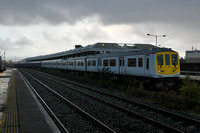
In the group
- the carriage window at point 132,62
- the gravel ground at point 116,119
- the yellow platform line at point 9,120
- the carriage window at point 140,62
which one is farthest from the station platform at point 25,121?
the carriage window at point 132,62

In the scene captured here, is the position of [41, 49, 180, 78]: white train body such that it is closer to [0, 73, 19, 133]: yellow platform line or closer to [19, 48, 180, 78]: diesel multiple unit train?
[19, 48, 180, 78]: diesel multiple unit train

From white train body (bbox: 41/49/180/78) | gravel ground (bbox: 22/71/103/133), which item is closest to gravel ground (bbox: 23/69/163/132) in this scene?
gravel ground (bbox: 22/71/103/133)

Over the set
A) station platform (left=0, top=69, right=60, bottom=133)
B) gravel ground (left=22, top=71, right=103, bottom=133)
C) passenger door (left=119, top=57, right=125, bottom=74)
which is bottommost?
gravel ground (left=22, top=71, right=103, bottom=133)

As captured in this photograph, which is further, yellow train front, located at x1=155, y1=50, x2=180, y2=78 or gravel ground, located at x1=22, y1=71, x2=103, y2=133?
yellow train front, located at x1=155, y1=50, x2=180, y2=78

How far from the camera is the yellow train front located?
13406 mm

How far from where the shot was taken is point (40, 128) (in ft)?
20.5

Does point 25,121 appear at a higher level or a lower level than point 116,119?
higher

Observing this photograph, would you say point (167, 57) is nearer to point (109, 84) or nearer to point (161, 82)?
point (161, 82)

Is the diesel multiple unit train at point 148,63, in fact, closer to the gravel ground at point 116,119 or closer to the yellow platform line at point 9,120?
the gravel ground at point 116,119

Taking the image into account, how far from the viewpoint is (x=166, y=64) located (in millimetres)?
13664

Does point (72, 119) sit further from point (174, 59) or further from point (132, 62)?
point (174, 59)

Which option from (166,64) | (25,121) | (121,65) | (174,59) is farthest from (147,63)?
(25,121)

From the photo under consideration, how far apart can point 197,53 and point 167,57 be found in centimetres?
5919

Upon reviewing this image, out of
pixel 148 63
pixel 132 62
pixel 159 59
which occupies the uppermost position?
pixel 159 59
